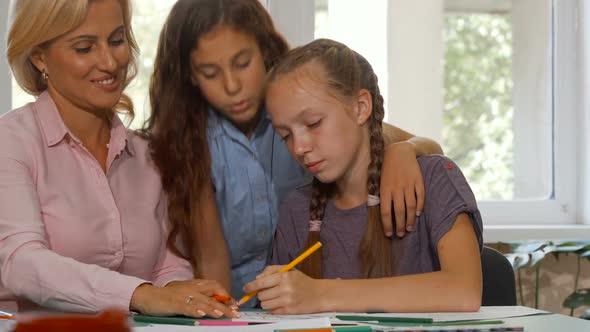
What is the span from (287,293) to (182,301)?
167 millimetres

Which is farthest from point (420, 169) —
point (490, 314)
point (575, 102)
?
point (575, 102)

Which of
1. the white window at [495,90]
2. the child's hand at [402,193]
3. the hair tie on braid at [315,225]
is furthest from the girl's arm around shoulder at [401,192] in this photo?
the white window at [495,90]

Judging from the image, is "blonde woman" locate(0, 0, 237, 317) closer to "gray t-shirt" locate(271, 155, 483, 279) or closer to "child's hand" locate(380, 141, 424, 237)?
"gray t-shirt" locate(271, 155, 483, 279)

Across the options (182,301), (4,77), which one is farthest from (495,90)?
(182,301)

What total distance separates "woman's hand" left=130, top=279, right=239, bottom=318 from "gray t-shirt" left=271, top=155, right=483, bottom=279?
1.36 feet

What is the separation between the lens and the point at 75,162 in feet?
5.32

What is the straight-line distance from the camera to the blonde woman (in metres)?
1.48

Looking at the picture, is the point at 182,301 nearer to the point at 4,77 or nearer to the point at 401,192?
the point at 401,192

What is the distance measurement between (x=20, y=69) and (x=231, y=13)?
45 centimetres

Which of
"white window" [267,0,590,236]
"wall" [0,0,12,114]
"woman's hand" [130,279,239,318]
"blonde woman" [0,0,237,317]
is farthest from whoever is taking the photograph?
"white window" [267,0,590,236]

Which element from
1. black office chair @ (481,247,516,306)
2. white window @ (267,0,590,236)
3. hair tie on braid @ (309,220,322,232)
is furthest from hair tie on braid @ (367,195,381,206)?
white window @ (267,0,590,236)

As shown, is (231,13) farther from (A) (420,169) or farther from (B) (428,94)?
→ (B) (428,94)

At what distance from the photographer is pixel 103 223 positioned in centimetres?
160

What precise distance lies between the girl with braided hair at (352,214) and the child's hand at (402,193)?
0.08ft
